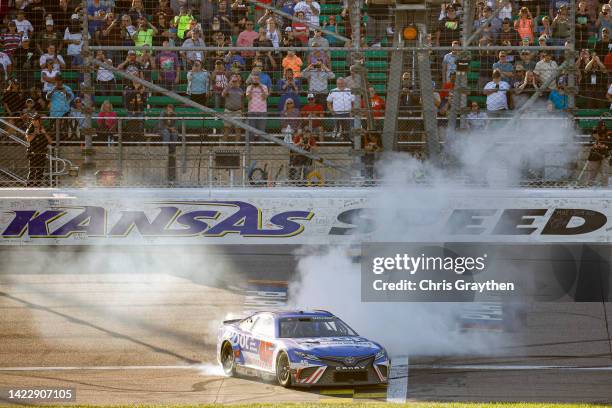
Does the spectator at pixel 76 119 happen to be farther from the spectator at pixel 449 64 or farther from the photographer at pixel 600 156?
the photographer at pixel 600 156

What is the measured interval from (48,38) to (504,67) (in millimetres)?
7517

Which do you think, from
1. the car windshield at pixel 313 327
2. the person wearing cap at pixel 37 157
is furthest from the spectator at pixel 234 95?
the car windshield at pixel 313 327

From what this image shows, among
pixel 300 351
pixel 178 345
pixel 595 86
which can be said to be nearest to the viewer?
pixel 300 351

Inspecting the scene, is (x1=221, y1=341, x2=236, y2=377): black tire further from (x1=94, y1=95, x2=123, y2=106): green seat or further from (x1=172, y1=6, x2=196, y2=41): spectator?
(x1=172, y1=6, x2=196, y2=41): spectator

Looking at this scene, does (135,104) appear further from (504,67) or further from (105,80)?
(504,67)

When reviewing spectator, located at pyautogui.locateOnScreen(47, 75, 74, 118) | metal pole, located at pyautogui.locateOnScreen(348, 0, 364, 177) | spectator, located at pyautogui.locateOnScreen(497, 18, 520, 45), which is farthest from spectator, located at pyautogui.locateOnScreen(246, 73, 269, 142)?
spectator, located at pyautogui.locateOnScreen(497, 18, 520, 45)

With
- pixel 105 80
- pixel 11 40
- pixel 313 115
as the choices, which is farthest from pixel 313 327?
pixel 11 40

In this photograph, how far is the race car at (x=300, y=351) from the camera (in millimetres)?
12859

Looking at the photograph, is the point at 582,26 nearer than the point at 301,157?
No

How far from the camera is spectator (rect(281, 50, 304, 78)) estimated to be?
17786 millimetres

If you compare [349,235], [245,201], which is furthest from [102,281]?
[349,235]

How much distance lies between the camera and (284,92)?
17.8 metres

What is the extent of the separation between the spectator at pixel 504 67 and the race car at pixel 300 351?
5.41 meters

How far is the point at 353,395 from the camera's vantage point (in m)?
12.8
